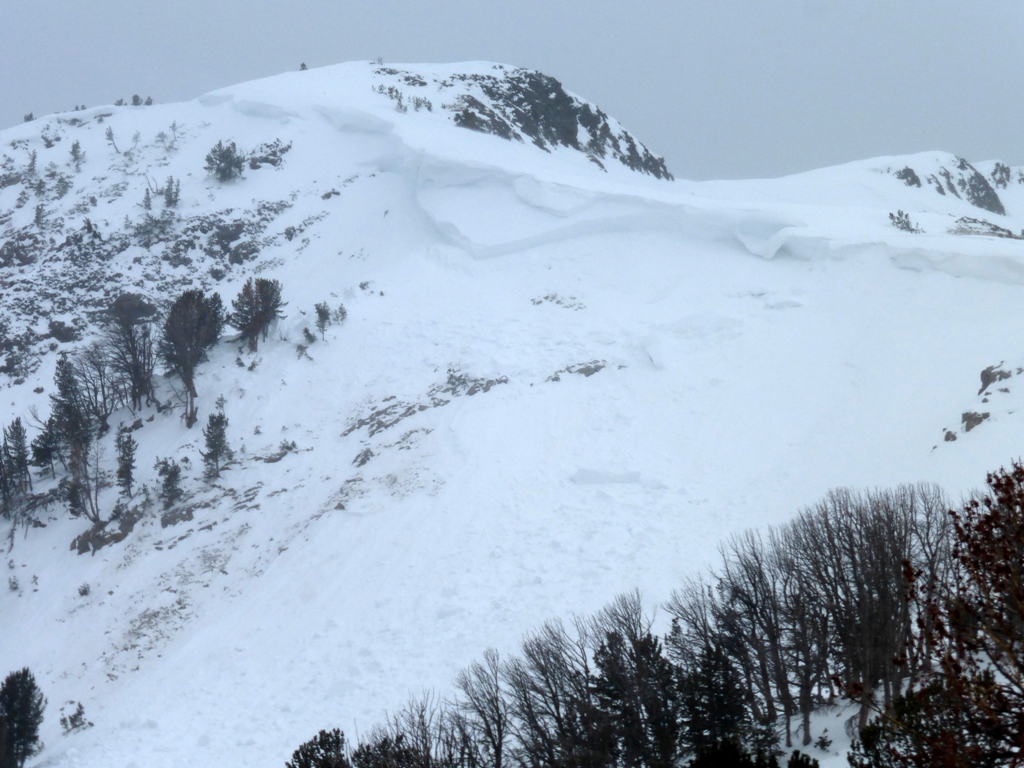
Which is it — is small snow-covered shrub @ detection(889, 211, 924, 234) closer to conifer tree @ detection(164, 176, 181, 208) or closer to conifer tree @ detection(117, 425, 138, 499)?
conifer tree @ detection(117, 425, 138, 499)

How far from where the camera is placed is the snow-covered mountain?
68.0 feet

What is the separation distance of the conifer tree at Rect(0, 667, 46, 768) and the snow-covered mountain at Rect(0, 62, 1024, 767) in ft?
2.12

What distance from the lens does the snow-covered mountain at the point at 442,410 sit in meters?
20.7

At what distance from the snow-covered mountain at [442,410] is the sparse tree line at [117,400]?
2.75 feet

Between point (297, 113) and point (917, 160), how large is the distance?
65.7 meters

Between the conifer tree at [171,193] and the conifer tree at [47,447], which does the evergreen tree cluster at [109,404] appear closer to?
the conifer tree at [47,447]

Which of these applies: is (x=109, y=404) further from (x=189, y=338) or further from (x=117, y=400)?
(x=189, y=338)

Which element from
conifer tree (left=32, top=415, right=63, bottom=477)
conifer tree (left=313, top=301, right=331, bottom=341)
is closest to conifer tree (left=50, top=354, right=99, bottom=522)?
Answer: conifer tree (left=32, top=415, right=63, bottom=477)

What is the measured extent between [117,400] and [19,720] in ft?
56.9

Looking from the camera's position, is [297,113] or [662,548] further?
[297,113]

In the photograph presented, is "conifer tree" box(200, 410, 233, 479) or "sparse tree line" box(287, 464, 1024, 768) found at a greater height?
"conifer tree" box(200, 410, 233, 479)

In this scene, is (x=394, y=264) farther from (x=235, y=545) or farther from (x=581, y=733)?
(x=581, y=733)

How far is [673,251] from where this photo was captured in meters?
38.1

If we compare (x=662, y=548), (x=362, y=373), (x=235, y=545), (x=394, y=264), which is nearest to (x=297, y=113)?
(x=394, y=264)
